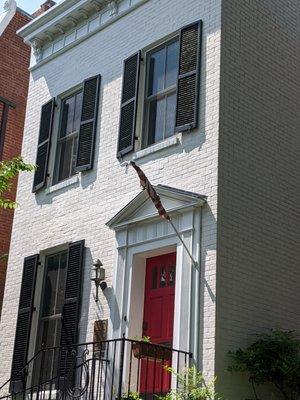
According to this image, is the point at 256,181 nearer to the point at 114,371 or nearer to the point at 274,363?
the point at 274,363

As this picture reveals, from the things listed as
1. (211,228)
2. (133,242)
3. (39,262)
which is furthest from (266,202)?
(39,262)

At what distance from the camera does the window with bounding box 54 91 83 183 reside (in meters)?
11.6

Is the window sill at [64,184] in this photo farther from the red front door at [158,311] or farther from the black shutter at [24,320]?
the red front door at [158,311]

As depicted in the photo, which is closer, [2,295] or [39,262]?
[39,262]

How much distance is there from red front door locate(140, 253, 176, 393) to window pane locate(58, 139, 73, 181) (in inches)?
118

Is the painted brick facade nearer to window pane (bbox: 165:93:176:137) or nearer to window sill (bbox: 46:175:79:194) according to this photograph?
window sill (bbox: 46:175:79:194)

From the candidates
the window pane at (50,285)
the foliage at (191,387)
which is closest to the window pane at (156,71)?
the window pane at (50,285)

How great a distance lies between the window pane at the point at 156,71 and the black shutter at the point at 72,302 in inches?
107

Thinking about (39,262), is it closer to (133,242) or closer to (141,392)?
(133,242)

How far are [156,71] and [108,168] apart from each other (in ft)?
5.72

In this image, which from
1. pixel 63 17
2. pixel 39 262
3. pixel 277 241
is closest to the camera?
pixel 277 241

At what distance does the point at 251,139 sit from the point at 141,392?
3.82m

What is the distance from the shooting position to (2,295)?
13.1 m

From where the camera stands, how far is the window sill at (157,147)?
9344 millimetres
